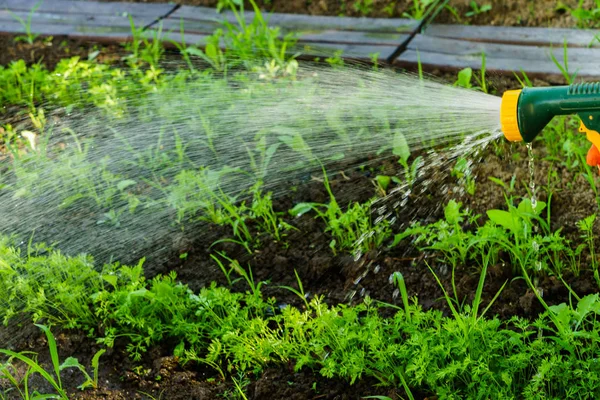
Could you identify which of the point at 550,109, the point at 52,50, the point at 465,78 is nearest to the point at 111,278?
the point at 550,109

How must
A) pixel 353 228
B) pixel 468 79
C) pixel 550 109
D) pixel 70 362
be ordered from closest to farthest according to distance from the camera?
1. pixel 550 109
2. pixel 70 362
3. pixel 353 228
4. pixel 468 79

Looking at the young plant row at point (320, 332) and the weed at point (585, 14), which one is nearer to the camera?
the young plant row at point (320, 332)

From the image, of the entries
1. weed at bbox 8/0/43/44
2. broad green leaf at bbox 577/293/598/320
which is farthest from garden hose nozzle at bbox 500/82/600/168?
weed at bbox 8/0/43/44

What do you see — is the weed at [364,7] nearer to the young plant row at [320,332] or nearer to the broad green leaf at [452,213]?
the broad green leaf at [452,213]

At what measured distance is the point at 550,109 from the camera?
1977mm

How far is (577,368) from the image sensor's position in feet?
6.74

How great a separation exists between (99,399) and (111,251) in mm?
639

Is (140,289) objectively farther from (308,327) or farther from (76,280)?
(308,327)

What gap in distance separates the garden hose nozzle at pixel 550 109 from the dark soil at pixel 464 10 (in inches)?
75.7

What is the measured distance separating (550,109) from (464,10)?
2116 mm

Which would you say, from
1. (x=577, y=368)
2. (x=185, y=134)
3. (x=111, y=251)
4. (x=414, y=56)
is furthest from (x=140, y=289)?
(x=414, y=56)

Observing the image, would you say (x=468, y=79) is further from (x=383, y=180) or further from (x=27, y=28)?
(x=27, y=28)

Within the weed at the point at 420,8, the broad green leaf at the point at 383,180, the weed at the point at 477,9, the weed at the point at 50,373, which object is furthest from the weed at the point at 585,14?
the weed at the point at 50,373

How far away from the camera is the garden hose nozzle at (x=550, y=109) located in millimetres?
1897
